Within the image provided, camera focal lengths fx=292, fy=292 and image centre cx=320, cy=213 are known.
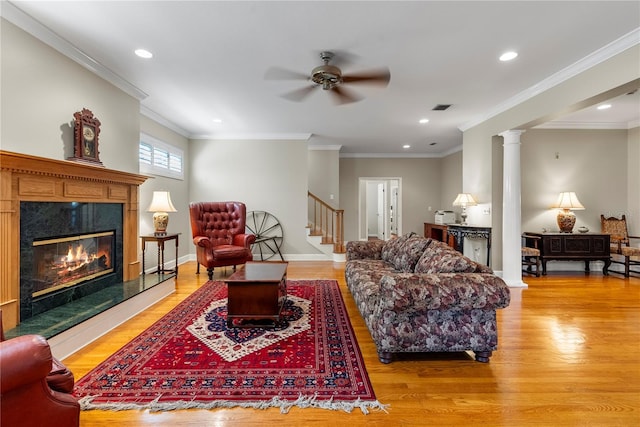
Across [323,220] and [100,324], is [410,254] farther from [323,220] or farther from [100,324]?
[323,220]

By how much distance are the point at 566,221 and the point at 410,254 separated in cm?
392

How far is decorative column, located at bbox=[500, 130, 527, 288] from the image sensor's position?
452 cm

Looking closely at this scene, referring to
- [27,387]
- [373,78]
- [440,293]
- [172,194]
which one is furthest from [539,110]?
[172,194]

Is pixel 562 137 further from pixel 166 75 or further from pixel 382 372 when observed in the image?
pixel 166 75

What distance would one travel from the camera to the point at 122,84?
145 inches

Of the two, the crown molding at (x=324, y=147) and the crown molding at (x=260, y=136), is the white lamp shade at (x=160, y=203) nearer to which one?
the crown molding at (x=260, y=136)

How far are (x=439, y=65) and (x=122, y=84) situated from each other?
12.6 feet

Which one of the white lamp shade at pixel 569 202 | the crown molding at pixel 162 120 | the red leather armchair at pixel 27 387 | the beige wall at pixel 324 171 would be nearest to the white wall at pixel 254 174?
the crown molding at pixel 162 120

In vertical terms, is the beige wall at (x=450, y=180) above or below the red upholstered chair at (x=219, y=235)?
above

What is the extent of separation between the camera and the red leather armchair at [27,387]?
3.46 feet

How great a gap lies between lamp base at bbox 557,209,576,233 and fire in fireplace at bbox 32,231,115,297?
7084 mm

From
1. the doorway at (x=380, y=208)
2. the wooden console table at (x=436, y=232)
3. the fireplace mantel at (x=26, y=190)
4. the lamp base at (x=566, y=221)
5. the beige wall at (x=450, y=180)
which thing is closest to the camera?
the fireplace mantel at (x=26, y=190)

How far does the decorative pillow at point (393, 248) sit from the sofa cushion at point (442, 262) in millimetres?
583

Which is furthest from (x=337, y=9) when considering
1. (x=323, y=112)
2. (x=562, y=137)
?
(x=562, y=137)
